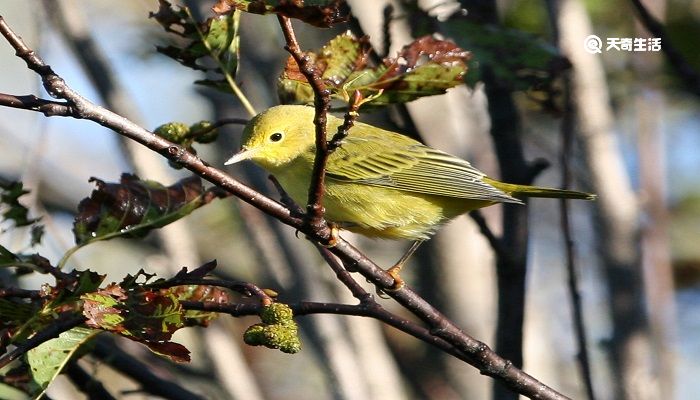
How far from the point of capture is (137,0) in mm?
6547

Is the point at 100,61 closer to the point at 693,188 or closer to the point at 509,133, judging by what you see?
the point at 509,133

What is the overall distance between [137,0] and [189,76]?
80cm

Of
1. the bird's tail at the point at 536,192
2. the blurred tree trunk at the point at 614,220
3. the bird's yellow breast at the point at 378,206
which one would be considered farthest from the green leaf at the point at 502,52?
the blurred tree trunk at the point at 614,220

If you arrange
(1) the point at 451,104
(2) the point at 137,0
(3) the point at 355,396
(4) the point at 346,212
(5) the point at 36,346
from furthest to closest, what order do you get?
1. (2) the point at 137,0
2. (1) the point at 451,104
3. (3) the point at 355,396
4. (4) the point at 346,212
5. (5) the point at 36,346

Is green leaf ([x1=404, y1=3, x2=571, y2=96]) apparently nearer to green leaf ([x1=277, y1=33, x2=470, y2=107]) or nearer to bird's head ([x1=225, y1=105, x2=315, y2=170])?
bird's head ([x1=225, y1=105, x2=315, y2=170])

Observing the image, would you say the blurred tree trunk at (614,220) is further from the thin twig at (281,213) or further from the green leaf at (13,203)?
the green leaf at (13,203)

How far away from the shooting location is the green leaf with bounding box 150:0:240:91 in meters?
2.81

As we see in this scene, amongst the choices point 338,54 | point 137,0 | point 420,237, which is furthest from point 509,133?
point 137,0

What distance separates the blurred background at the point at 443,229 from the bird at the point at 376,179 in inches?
6.8

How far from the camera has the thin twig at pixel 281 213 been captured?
181cm

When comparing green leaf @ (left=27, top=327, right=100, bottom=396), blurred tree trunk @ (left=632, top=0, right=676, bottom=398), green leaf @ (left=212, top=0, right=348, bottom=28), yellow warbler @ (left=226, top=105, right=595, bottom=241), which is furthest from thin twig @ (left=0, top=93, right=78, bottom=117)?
blurred tree trunk @ (left=632, top=0, right=676, bottom=398)

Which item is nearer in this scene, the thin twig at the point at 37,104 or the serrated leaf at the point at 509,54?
the thin twig at the point at 37,104

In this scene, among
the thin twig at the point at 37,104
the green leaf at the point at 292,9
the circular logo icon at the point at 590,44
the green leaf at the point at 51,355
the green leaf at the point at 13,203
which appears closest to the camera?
the green leaf at the point at 292,9

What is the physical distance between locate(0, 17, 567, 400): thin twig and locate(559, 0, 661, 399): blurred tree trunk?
1.91 metres
